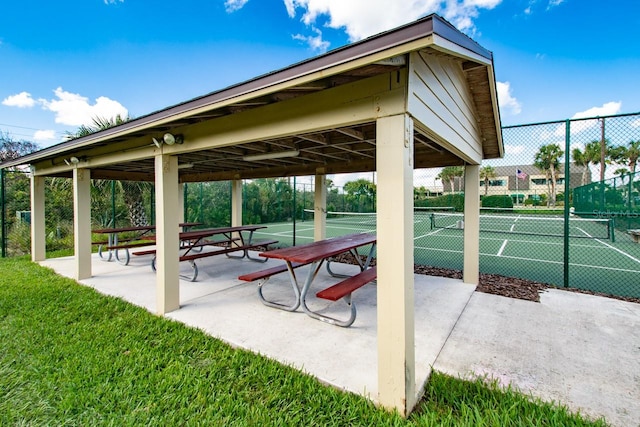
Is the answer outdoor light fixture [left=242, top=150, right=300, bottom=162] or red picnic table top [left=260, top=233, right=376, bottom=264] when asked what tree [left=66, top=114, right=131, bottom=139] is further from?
red picnic table top [left=260, top=233, right=376, bottom=264]

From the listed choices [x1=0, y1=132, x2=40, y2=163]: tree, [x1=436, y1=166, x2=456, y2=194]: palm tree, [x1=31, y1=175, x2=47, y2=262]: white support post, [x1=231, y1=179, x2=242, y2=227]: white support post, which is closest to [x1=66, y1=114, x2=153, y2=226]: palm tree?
[x1=31, y1=175, x2=47, y2=262]: white support post

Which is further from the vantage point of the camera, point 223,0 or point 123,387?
point 223,0

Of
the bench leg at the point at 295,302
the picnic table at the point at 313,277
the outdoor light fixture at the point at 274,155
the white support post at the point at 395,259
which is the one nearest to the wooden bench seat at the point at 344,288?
the picnic table at the point at 313,277

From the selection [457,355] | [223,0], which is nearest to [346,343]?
[457,355]

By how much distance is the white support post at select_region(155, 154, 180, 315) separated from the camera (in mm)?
3445

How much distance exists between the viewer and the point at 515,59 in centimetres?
1062

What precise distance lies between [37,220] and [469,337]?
895 centimetres

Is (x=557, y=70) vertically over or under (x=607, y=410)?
over

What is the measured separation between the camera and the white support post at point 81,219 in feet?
15.6

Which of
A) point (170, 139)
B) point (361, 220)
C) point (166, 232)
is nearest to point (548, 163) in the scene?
point (170, 139)

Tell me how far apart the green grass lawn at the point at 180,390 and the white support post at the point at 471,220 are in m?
2.84

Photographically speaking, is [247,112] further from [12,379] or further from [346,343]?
[12,379]

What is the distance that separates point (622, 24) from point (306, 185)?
626 inches

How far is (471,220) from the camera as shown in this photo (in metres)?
4.62
